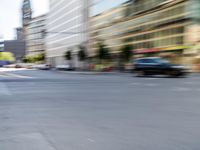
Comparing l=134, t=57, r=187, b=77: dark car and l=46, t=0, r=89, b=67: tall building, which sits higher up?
l=46, t=0, r=89, b=67: tall building

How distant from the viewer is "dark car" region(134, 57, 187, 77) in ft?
97.7

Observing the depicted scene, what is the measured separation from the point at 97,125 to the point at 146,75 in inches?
994

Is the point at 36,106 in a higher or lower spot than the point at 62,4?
lower

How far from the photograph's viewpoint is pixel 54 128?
24.2 feet

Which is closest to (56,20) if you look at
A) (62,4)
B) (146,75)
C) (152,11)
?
(62,4)

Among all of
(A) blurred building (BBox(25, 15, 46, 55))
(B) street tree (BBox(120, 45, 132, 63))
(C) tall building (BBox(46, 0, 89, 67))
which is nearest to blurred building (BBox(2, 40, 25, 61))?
(A) blurred building (BBox(25, 15, 46, 55))

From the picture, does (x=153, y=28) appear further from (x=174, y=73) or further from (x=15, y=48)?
(x=15, y=48)

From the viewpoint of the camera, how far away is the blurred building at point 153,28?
2135 inches

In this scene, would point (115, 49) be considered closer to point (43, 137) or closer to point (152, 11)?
point (152, 11)

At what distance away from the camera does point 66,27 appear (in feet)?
372

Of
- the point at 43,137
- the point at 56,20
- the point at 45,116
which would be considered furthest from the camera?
the point at 56,20

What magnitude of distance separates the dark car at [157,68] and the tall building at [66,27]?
48259 millimetres

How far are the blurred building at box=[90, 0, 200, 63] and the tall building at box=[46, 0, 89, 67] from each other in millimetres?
11534

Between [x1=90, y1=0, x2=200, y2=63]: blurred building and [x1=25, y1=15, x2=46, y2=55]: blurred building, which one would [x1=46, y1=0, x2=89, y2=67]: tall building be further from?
[x1=25, y1=15, x2=46, y2=55]: blurred building
